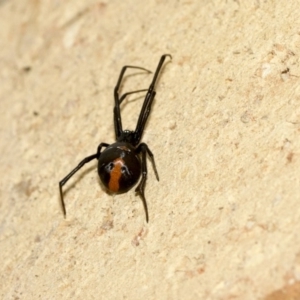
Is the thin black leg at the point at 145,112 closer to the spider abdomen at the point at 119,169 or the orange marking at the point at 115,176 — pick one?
the spider abdomen at the point at 119,169

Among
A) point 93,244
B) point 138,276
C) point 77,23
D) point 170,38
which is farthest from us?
point 77,23

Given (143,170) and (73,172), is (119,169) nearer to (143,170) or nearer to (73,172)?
(143,170)

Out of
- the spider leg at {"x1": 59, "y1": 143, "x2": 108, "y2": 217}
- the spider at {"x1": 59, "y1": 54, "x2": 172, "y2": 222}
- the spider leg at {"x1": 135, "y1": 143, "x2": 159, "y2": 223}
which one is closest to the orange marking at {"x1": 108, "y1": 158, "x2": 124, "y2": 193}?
the spider at {"x1": 59, "y1": 54, "x2": 172, "y2": 222}

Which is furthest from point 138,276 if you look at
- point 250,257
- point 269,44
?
point 269,44

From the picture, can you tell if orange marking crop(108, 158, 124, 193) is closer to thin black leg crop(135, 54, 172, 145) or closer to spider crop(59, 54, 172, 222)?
spider crop(59, 54, 172, 222)

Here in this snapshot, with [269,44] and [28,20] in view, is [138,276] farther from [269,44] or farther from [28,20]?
[28,20]

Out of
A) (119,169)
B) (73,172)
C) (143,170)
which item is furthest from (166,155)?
(73,172)

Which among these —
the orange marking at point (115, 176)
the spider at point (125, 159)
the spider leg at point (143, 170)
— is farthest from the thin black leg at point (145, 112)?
the orange marking at point (115, 176)
